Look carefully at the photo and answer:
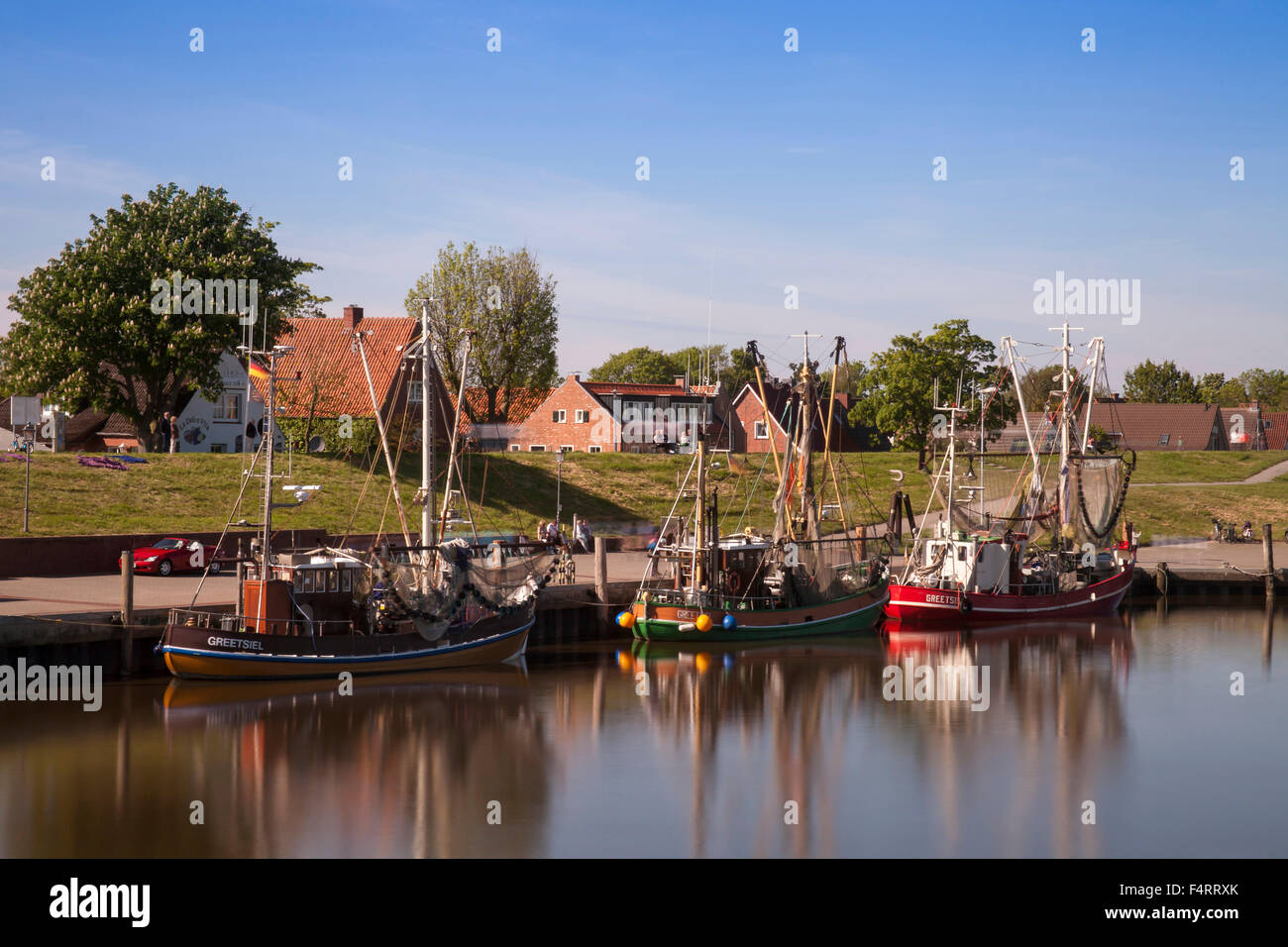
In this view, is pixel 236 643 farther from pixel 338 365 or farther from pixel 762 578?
pixel 338 365

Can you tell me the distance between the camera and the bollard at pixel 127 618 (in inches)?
1222

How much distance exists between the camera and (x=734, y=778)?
2595 centimetres

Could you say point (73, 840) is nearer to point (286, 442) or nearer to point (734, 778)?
point (734, 778)

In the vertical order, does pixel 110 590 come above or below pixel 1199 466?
below

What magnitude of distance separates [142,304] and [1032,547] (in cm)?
3975

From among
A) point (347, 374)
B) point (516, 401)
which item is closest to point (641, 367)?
point (516, 401)

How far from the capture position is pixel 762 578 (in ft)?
137

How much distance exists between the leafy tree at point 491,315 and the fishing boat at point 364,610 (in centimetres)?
5192

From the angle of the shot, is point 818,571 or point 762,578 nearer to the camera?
point 762,578

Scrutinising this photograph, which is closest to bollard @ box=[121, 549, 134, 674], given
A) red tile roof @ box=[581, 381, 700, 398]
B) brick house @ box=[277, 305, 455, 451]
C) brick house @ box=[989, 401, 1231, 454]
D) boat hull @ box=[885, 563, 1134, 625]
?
boat hull @ box=[885, 563, 1134, 625]

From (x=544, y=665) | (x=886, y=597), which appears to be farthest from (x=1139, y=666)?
(x=544, y=665)

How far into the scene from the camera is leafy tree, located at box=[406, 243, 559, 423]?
287ft

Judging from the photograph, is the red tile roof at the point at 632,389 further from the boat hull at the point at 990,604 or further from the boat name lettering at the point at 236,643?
the boat name lettering at the point at 236,643

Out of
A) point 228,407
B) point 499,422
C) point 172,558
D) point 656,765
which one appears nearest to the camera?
point 656,765
